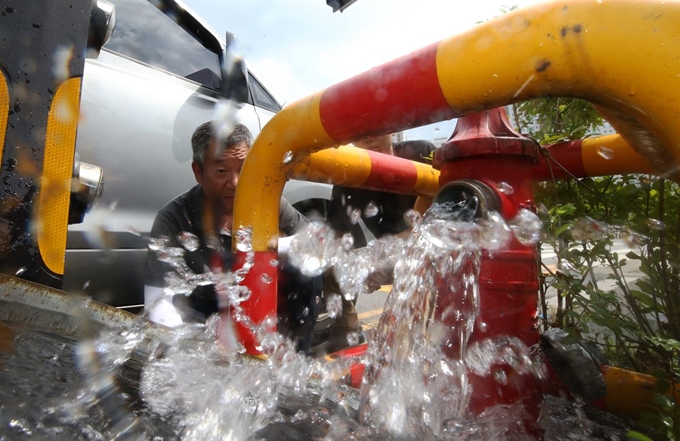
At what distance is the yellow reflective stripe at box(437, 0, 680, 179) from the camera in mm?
800

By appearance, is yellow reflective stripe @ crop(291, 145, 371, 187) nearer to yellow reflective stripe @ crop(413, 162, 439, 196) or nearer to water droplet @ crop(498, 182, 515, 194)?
yellow reflective stripe @ crop(413, 162, 439, 196)

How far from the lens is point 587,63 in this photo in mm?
878

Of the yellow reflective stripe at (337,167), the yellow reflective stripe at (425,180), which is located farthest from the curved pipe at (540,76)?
the yellow reflective stripe at (425,180)

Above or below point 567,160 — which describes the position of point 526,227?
below

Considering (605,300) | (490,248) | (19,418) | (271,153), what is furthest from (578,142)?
(19,418)

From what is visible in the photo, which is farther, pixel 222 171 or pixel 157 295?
pixel 222 171

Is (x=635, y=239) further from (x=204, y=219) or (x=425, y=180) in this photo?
(x=204, y=219)

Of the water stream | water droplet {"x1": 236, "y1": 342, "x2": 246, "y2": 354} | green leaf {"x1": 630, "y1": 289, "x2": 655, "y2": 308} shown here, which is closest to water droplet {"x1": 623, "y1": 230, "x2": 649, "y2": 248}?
green leaf {"x1": 630, "y1": 289, "x2": 655, "y2": 308}

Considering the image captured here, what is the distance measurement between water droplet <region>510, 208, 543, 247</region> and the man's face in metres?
1.32

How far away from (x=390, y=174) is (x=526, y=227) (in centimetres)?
83

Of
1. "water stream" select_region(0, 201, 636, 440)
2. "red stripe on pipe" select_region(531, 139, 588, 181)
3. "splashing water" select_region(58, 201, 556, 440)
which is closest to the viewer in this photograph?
"water stream" select_region(0, 201, 636, 440)

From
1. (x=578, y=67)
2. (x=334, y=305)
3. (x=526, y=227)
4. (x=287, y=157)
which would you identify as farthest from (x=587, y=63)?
(x=334, y=305)

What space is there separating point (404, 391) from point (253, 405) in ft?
1.46

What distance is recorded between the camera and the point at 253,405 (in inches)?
38.3
